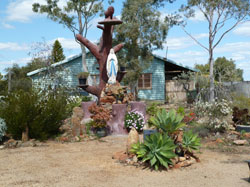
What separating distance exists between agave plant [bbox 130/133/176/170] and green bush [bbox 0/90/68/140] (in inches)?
176

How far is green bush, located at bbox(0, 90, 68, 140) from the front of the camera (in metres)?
9.30

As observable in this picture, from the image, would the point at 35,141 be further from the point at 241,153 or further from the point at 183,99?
the point at 183,99

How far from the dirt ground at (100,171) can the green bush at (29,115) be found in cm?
124

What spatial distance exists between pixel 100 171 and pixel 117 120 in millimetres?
4724

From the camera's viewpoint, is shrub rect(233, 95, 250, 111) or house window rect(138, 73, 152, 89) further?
house window rect(138, 73, 152, 89)

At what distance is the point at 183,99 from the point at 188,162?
49.4 feet

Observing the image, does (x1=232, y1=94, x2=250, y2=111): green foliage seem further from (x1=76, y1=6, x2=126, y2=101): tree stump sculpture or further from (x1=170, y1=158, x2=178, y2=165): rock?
(x1=170, y1=158, x2=178, y2=165): rock

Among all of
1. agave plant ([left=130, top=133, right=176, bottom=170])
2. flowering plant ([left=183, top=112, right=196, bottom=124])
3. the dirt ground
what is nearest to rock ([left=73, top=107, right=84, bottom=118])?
the dirt ground

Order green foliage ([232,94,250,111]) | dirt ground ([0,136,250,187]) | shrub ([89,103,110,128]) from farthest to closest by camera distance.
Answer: green foliage ([232,94,250,111]) < shrub ([89,103,110,128]) < dirt ground ([0,136,250,187])

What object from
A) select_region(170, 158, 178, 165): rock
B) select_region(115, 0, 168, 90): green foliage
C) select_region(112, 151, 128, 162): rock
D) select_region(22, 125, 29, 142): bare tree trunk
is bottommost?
select_region(112, 151, 128, 162): rock

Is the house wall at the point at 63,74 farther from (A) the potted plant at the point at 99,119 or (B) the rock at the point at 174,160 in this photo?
(B) the rock at the point at 174,160

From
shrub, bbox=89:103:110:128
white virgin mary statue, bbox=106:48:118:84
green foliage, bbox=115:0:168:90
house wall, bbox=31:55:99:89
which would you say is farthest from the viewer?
green foliage, bbox=115:0:168:90

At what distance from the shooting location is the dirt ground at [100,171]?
5.40 meters

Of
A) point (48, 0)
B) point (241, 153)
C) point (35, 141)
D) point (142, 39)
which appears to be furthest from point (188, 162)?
point (48, 0)
